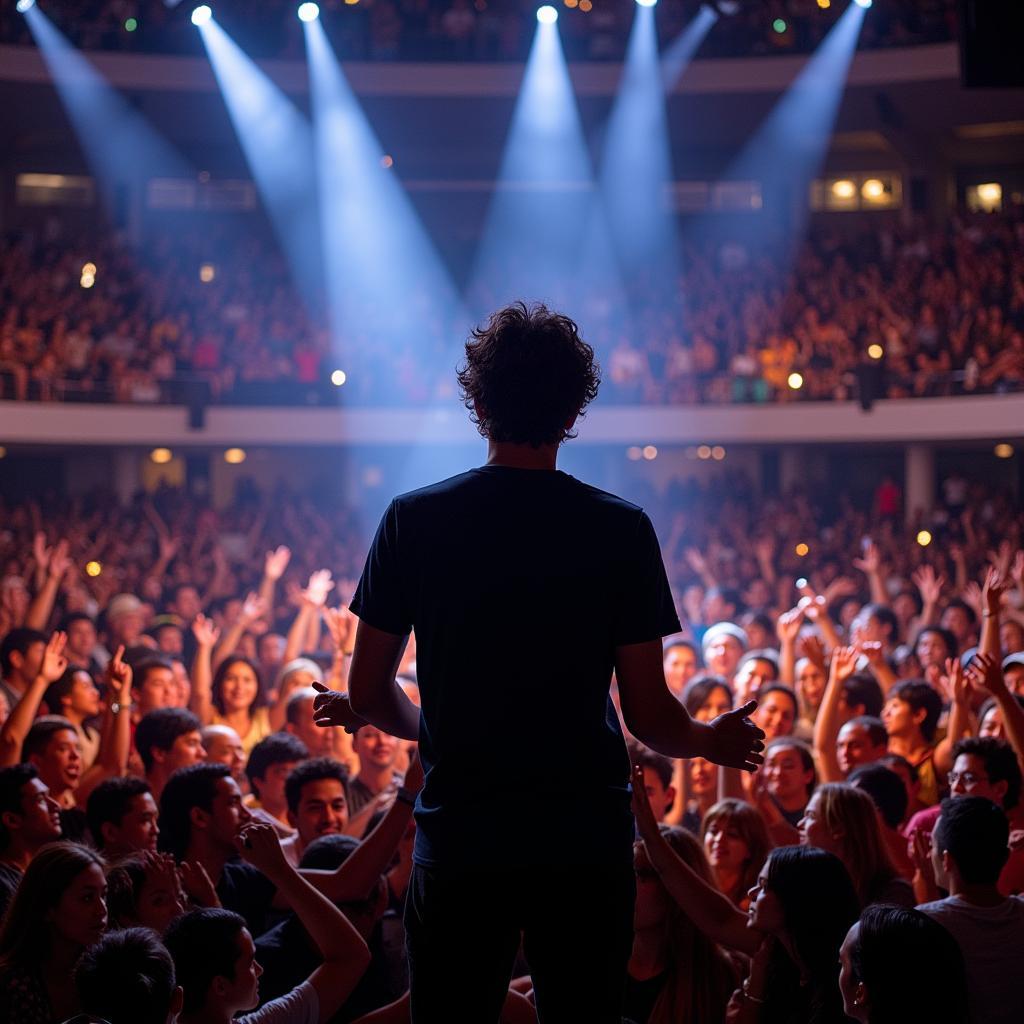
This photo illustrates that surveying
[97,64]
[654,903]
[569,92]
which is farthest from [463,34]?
[654,903]

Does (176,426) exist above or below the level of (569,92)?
below

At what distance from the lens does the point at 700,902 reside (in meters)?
3.55

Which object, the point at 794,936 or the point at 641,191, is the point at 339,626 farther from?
the point at 641,191

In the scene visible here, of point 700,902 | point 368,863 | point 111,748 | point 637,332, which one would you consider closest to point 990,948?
point 700,902

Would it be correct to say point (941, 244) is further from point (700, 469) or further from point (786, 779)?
point (786, 779)

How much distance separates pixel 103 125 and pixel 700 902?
20.9m

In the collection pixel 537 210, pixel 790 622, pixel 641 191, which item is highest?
pixel 641 191

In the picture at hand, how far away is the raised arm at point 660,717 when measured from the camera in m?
2.36

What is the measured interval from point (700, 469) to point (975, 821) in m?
19.1

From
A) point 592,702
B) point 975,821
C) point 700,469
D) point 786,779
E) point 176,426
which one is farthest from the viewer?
point 700,469

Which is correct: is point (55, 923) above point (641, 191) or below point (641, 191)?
below

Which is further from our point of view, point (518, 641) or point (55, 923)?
point (55, 923)

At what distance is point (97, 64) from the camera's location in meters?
19.4

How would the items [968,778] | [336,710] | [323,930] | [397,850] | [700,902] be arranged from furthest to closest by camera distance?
1. [968,778]
2. [397,850]
3. [700,902]
4. [323,930]
5. [336,710]
